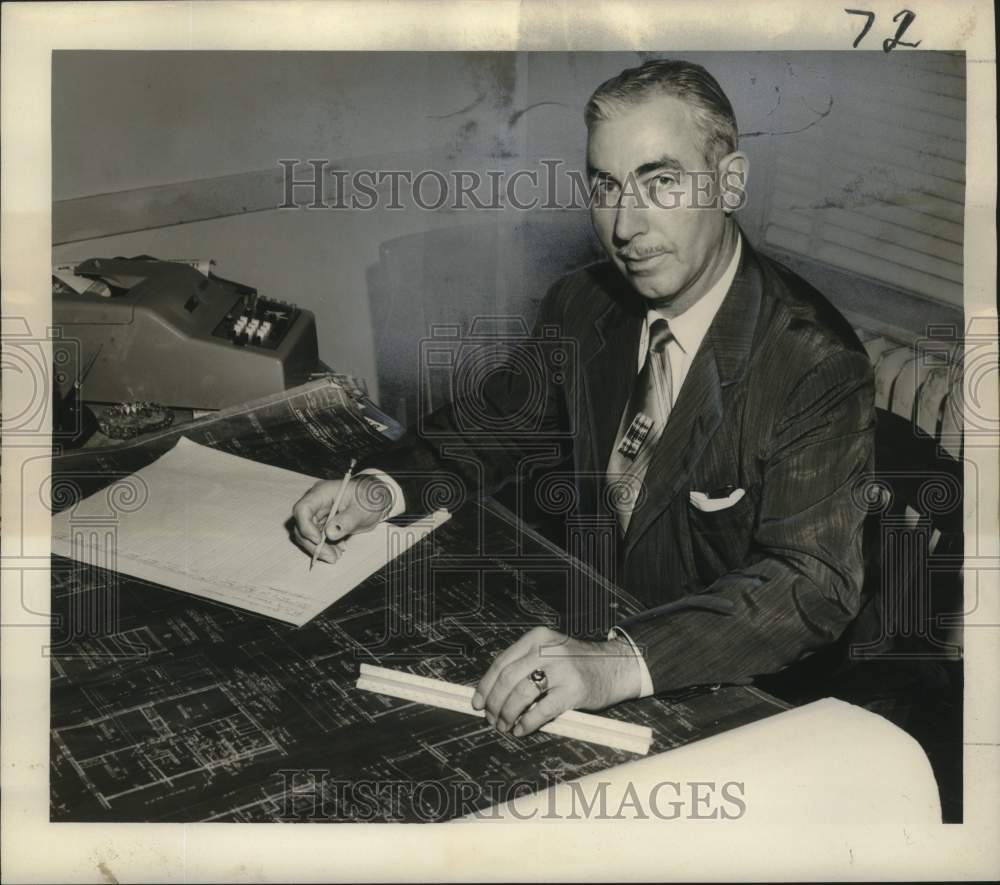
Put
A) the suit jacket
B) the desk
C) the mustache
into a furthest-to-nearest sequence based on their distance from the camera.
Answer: the mustache, the suit jacket, the desk

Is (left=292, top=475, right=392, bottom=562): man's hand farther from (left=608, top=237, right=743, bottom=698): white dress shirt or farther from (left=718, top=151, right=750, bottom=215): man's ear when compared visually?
(left=718, top=151, right=750, bottom=215): man's ear

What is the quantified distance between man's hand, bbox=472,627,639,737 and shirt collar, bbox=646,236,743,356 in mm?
479

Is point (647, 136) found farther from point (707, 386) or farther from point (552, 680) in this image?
point (552, 680)

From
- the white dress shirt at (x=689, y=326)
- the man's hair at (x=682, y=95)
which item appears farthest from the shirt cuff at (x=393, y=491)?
the man's hair at (x=682, y=95)

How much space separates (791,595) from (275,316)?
947 millimetres

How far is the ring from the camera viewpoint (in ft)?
4.90

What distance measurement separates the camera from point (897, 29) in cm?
174

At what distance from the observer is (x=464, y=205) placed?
1.78 meters

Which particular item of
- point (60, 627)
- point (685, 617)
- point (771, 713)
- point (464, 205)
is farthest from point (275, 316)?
point (771, 713)

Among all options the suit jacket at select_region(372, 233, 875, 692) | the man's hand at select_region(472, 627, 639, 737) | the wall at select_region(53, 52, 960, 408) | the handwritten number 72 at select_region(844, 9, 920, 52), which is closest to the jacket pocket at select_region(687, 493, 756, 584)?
the suit jacket at select_region(372, 233, 875, 692)

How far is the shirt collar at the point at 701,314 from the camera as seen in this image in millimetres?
1699

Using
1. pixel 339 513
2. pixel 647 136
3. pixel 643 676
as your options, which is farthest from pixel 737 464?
pixel 339 513

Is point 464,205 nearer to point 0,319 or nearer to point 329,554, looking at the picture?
point 329,554

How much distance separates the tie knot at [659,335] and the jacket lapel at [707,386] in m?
0.06
